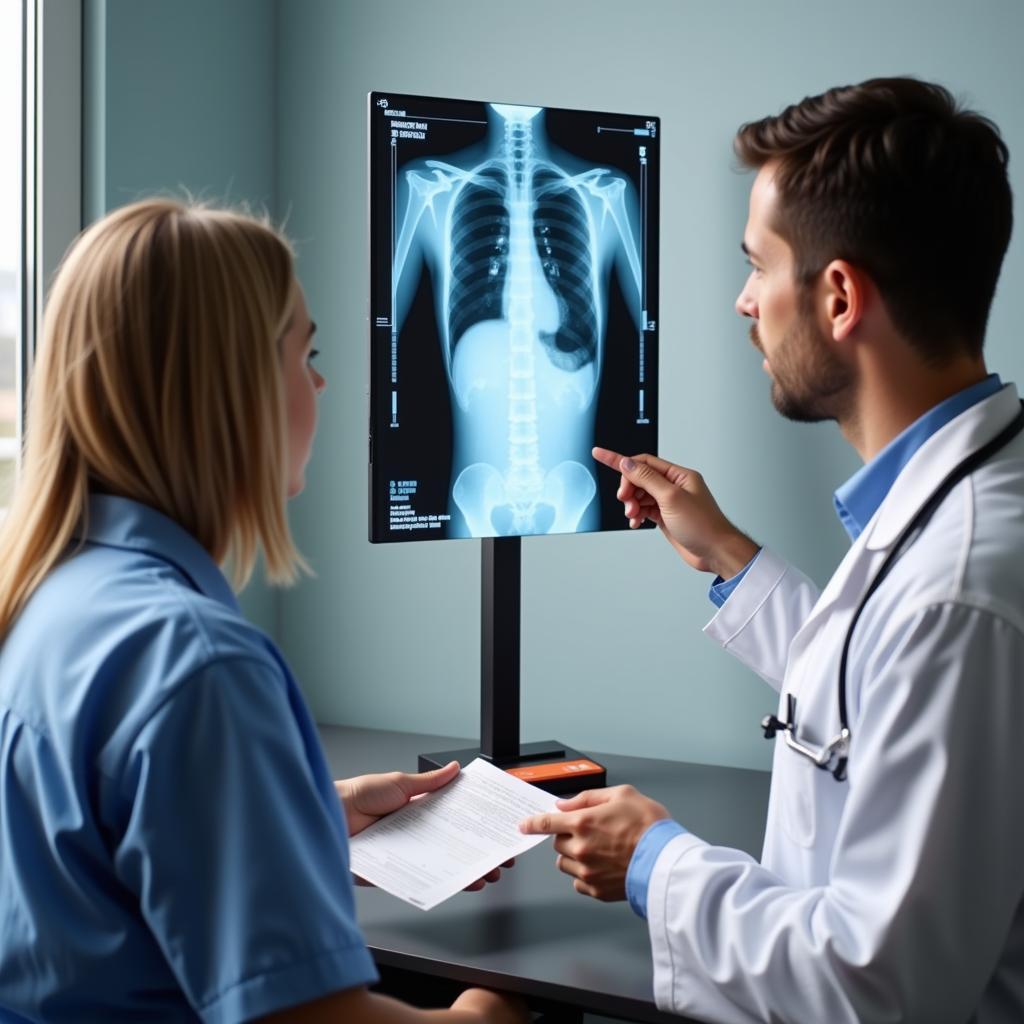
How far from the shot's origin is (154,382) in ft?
2.78

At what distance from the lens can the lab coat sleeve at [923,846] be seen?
929 millimetres

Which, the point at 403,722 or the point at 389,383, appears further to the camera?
the point at 403,722

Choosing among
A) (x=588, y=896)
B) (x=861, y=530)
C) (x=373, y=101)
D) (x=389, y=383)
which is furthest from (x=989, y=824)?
(x=373, y=101)

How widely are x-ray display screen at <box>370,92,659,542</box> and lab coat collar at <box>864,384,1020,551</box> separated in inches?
25.0

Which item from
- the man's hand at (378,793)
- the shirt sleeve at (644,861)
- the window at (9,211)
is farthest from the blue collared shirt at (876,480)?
the window at (9,211)

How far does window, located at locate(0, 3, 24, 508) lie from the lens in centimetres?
172

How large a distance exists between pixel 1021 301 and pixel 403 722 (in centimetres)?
114

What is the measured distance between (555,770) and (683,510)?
14.9 inches

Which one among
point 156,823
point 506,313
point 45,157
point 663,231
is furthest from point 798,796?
point 45,157

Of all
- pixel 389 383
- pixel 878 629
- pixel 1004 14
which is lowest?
pixel 878 629

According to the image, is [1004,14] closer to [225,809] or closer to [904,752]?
[904,752]

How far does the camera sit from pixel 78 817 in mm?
750

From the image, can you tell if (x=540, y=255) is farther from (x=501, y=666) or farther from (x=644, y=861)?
(x=644, y=861)

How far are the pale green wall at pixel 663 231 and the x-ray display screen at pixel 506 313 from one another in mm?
168
